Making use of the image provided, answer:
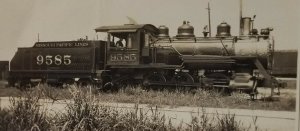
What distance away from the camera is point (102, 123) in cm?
299

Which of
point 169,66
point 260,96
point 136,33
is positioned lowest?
point 260,96

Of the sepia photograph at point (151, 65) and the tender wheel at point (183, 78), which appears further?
the tender wheel at point (183, 78)

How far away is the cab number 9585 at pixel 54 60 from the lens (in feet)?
19.9

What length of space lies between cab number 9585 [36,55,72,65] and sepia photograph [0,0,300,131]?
2 cm

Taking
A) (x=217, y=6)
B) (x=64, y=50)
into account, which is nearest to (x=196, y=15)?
(x=217, y=6)

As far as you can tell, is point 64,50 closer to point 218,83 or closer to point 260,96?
point 218,83

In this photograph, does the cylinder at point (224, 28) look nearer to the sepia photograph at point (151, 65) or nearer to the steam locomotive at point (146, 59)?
the sepia photograph at point (151, 65)

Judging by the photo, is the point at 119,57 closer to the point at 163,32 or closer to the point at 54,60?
the point at 163,32

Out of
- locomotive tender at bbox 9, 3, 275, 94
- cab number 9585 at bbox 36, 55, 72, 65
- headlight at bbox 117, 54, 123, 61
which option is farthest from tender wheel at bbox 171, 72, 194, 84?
cab number 9585 at bbox 36, 55, 72, 65

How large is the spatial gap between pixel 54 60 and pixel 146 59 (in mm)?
1430

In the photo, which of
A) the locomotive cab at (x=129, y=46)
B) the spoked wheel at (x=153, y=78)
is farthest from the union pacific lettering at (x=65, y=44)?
Result: the spoked wheel at (x=153, y=78)

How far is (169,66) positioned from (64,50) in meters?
1.65

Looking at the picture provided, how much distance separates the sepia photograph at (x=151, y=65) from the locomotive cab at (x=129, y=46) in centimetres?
2

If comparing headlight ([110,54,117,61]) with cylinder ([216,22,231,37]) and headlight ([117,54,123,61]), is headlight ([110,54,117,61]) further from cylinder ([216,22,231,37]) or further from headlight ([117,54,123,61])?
cylinder ([216,22,231,37])
